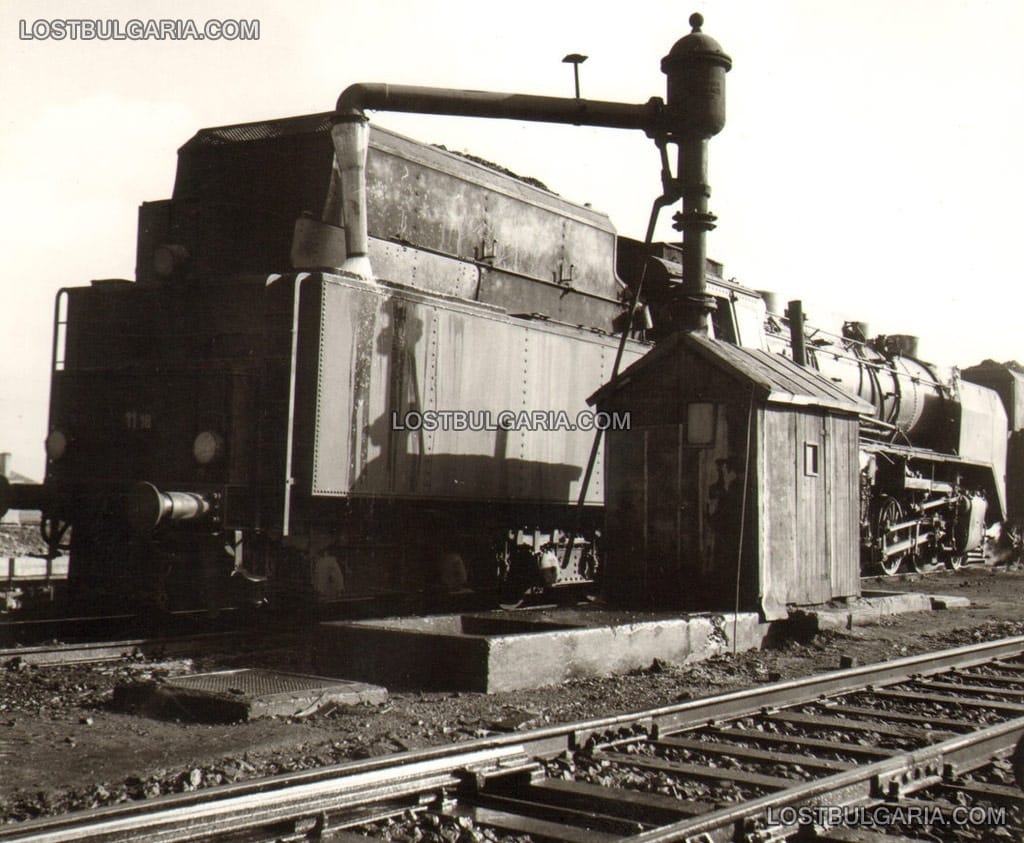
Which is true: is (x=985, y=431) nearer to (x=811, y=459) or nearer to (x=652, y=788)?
(x=811, y=459)

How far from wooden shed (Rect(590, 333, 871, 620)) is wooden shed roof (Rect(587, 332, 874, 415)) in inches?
0.5

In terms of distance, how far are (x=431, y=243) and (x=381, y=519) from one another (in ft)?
8.95

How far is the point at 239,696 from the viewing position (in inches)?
223

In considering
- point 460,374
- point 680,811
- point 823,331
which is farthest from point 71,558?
point 823,331

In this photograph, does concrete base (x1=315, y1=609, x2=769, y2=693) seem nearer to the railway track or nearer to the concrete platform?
the concrete platform

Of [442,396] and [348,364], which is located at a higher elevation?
[348,364]

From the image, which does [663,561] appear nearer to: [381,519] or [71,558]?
[381,519]


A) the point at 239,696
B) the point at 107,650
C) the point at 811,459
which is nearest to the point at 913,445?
the point at 811,459

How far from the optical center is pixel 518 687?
6656 mm

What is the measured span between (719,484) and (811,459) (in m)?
1.23

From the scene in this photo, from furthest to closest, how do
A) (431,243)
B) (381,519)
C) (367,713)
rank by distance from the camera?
(431,243)
(381,519)
(367,713)

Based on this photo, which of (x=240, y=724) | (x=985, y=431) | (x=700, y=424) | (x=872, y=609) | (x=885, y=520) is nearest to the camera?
(x=240, y=724)

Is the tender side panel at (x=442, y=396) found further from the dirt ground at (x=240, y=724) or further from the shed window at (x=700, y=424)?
the shed window at (x=700, y=424)

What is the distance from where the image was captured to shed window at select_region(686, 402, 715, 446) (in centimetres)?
938
